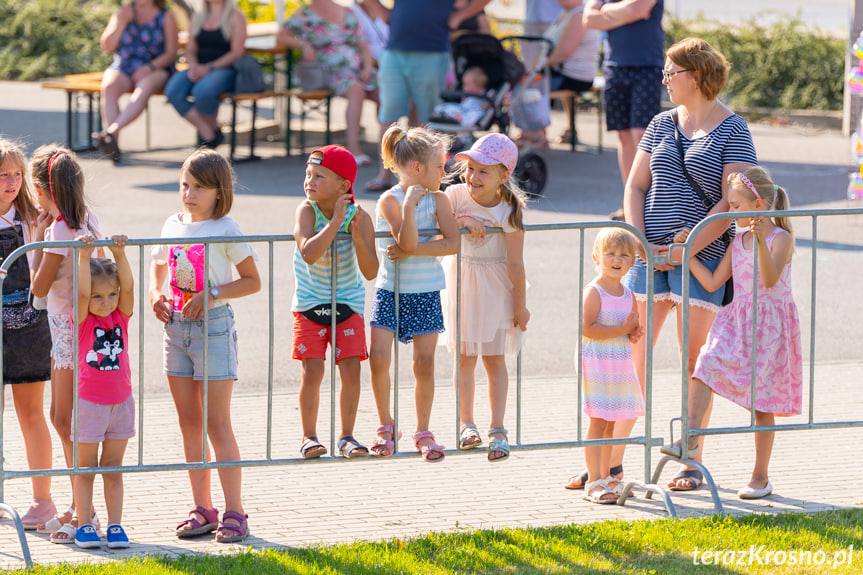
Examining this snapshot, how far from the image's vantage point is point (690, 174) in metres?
6.00

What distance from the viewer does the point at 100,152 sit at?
14586 mm

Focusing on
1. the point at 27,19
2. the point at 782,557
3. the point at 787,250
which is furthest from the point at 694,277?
the point at 27,19

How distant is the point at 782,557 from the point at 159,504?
2.58 m

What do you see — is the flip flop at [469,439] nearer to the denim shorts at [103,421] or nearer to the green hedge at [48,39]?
the denim shorts at [103,421]

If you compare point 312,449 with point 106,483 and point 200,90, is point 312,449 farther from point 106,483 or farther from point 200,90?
point 200,90

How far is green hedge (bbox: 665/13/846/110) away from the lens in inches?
756

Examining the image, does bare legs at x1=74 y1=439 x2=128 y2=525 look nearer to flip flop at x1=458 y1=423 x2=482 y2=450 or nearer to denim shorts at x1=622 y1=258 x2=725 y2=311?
flip flop at x1=458 y1=423 x2=482 y2=450

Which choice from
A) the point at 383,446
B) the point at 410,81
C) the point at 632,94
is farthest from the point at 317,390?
the point at 410,81

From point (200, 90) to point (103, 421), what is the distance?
9190 mm

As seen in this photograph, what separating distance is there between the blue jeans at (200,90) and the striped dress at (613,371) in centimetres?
891

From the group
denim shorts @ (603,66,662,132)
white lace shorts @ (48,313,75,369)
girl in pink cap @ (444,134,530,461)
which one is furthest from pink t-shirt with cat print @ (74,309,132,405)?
denim shorts @ (603,66,662,132)

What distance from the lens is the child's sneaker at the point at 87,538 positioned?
5078mm

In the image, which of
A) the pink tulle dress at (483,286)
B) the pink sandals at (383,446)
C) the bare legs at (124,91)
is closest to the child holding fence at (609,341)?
the pink tulle dress at (483,286)

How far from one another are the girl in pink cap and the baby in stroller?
6.80m
